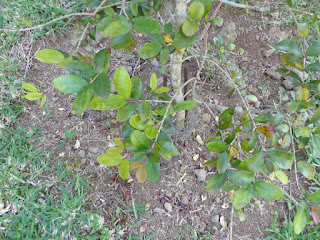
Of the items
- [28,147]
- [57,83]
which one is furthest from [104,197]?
[57,83]

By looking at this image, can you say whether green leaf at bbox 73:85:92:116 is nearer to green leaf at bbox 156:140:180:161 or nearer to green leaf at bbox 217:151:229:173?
green leaf at bbox 156:140:180:161

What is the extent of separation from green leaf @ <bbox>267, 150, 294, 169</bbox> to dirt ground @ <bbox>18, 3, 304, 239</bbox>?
2.71ft

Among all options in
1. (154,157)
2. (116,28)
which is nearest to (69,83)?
(116,28)

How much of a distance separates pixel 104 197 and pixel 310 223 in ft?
3.58

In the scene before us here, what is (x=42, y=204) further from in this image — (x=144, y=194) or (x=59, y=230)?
(x=144, y=194)

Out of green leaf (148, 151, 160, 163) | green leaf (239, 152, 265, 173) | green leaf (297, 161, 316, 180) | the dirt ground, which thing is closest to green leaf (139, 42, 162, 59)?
green leaf (148, 151, 160, 163)

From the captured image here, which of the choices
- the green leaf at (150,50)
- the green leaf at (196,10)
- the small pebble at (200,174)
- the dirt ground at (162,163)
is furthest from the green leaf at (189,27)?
the small pebble at (200,174)

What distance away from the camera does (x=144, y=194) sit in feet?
4.79

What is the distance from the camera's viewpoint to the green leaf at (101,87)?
0.58m

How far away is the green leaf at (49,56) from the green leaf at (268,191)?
1.87ft

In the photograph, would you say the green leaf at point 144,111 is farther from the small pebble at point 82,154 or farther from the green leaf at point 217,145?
the small pebble at point 82,154

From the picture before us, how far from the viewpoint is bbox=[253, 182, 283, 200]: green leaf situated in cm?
63

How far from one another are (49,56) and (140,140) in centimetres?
30

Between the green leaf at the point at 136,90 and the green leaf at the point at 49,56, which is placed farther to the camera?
the green leaf at the point at 136,90
